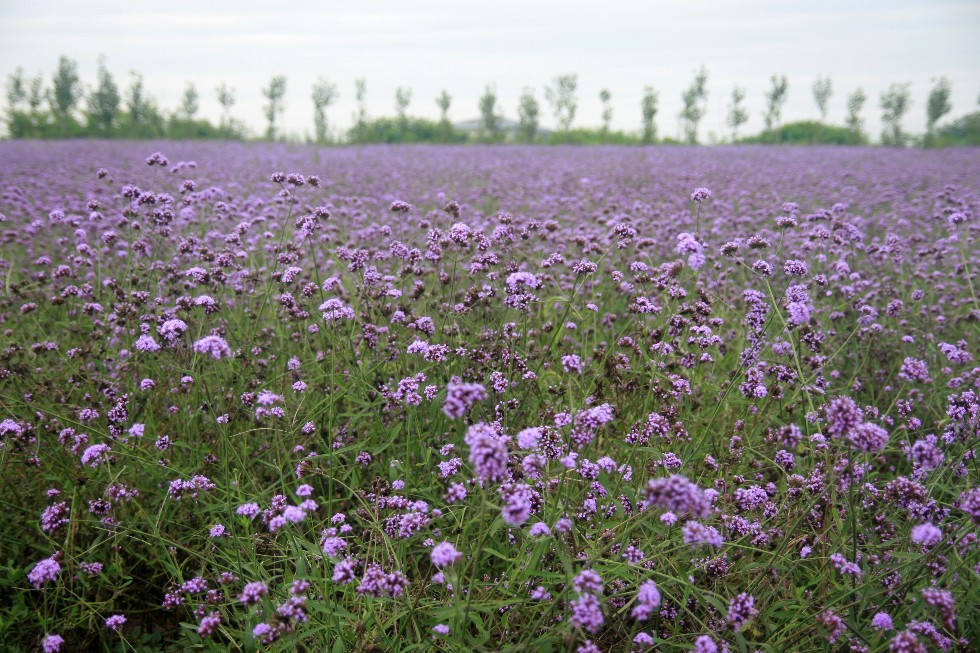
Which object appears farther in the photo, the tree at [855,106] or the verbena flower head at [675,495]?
the tree at [855,106]

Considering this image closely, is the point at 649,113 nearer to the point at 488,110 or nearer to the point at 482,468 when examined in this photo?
the point at 488,110

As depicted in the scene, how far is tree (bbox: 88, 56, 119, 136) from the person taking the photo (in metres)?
30.2

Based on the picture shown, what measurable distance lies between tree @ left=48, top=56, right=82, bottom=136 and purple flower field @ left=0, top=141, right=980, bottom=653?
112 ft

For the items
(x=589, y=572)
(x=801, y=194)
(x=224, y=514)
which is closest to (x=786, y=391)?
(x=589, y=572)

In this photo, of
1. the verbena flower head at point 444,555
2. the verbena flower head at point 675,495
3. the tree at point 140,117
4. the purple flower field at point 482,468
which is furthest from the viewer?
the tree at point 140,117

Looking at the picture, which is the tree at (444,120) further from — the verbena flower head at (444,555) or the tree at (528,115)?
the verbena flower head at (444,555)

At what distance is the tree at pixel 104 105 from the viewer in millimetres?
30188

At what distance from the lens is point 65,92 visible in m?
31.0

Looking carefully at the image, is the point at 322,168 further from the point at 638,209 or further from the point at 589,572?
the point at 589,572

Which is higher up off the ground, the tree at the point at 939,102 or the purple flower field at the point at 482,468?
the tree at the point at 939,102

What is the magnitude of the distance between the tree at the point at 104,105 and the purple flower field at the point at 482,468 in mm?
31753

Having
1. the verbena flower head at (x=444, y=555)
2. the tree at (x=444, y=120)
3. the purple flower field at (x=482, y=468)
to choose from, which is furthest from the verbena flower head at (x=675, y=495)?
the tree at (x=444, y=120)

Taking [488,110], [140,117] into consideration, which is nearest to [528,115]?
[488,110]

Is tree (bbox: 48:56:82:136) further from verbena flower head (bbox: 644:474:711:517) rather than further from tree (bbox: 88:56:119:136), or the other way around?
verbena flower head (bbox: 644:474:711:517)
